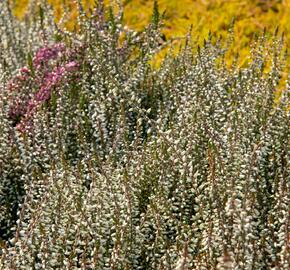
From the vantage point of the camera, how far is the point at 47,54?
5891 millimetres

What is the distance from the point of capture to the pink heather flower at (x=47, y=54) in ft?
Answer: 19.3

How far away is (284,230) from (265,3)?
181 inches

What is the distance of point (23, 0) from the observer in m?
9.40

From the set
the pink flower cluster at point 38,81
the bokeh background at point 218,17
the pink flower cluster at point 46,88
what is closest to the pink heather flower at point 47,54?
the pink flower cluster at point 38,81

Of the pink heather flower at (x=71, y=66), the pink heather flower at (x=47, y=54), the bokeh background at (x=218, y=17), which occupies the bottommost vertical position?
the pink heather flower at (x=71, y=66)

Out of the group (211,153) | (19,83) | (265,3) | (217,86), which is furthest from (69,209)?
(265,3)

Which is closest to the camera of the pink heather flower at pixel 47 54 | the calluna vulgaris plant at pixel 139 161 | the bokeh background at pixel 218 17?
the calluna vulgaris plant at pixel 139 161

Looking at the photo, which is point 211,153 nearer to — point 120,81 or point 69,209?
point 69,209

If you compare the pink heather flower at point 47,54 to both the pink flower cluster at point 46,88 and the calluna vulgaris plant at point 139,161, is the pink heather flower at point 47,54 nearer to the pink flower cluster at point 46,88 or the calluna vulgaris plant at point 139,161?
the calluna vulgaris plant at point 139,161

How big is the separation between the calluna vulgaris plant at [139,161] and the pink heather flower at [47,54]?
0.04 ft

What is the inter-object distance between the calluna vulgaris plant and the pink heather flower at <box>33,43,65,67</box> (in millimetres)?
12

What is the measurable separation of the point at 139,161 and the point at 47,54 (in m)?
1.97

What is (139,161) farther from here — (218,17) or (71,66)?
(218,17)

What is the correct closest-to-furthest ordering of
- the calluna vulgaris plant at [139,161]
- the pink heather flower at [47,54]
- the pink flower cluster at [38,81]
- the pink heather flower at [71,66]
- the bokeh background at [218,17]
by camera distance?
the calluna vulgaris plant at [139,161] → the pink flower cluster at [38,81] → the pink heather flower at [71,66] → the pink heather flower at [47,54] → the bokeh background at [218,17]
